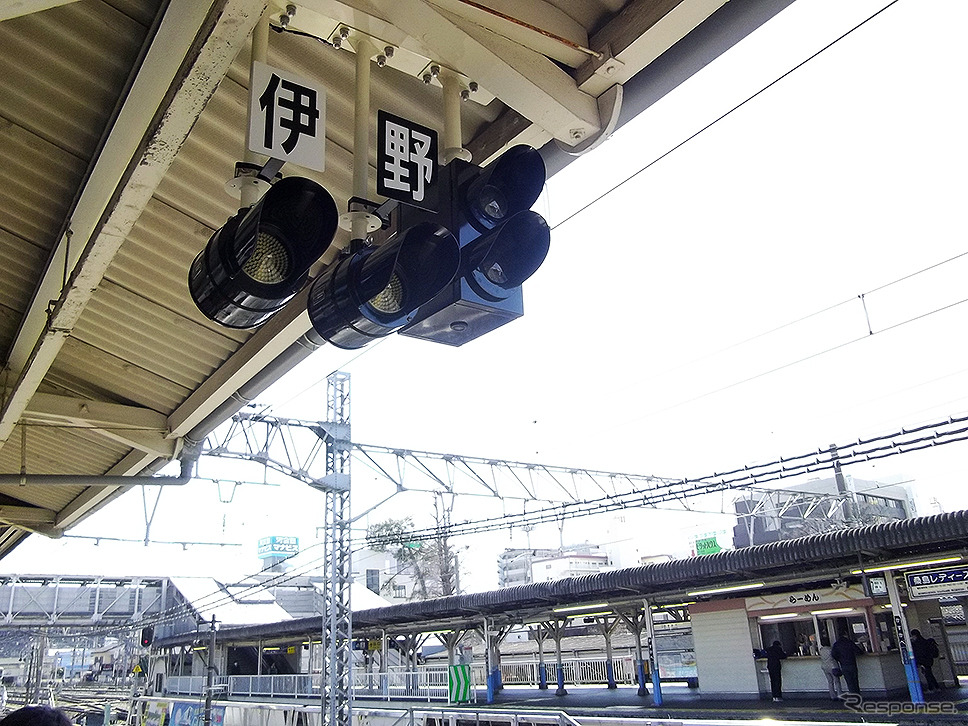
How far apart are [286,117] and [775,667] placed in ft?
51.7

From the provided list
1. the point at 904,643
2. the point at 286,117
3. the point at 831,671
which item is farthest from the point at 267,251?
the point at 831,671

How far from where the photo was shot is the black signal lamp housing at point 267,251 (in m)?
2.28

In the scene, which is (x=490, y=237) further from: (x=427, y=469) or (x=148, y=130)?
(x=427, y=469)

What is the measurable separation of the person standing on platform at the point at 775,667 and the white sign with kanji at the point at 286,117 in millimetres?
15621

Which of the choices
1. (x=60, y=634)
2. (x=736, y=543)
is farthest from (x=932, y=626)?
(x=60, y=634)

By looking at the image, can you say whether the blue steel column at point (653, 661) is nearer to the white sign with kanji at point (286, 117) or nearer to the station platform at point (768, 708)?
the station platform at point (768, 708)

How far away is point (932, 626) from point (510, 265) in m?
15.7

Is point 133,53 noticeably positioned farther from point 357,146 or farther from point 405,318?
point 405,318

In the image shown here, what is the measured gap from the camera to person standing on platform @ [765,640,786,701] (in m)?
15.0

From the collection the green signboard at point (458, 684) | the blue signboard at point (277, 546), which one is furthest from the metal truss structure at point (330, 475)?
the blue signboard at point (277, 546)

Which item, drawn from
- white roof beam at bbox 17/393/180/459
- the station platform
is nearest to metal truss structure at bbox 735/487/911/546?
the station platform

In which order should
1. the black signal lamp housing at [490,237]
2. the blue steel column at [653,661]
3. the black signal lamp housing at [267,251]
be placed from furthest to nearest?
the blue steel column at [653,661] < the black signal lamp housing at [490,237] < the black signal lamp housing at [267,251]

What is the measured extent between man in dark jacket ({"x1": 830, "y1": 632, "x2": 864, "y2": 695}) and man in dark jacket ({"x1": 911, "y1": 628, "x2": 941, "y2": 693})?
99 cm

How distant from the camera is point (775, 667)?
15.0 m
